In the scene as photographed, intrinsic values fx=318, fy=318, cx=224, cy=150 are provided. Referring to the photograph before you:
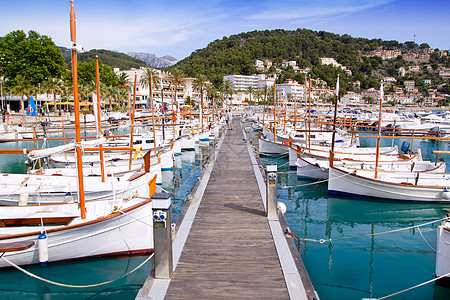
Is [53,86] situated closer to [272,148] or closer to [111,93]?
[111,93]

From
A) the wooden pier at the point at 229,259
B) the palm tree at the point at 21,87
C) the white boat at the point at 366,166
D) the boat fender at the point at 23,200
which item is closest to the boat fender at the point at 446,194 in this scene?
the white boat at the point at 366,166

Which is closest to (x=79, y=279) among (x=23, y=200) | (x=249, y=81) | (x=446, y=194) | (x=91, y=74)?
(x=23, y=200)

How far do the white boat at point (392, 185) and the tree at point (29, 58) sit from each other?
222 feet

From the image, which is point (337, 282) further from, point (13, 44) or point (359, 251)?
point (13, 44)

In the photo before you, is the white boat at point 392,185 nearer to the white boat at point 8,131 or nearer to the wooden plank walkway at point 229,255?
the wooden plank walkway at point 229,255

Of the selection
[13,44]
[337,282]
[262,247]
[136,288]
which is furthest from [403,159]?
[13,44]

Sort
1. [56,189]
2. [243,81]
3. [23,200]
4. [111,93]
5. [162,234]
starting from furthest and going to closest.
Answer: [243,81] < [111,93] < [56,189] < [23,200] < [162,234]

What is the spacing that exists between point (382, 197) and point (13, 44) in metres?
76.8

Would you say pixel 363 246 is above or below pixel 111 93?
below

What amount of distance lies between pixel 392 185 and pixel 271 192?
10.4 m

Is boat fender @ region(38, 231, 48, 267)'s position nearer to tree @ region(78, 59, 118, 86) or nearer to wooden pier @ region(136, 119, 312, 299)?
wooden pier @ region(136, 119, 312, 299)

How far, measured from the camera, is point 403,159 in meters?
22.0

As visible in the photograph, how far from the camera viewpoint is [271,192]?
9422 millimetres

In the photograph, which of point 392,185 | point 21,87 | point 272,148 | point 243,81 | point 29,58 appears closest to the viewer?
point 392,185
